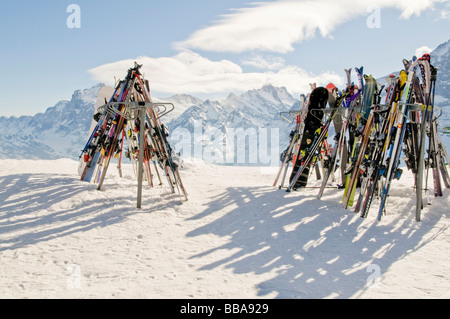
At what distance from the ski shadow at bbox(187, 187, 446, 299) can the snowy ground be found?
1.1 inches

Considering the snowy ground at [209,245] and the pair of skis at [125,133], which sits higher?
the pair of skis at [125,133]

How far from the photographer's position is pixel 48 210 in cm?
730

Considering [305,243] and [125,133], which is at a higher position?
[125,133]

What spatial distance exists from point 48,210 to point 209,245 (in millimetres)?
3940

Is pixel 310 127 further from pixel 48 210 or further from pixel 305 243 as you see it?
pixel 48 210

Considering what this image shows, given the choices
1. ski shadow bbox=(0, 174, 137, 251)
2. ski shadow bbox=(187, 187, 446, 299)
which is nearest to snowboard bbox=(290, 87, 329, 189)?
ski shadow bbox=(187, 187, 446, 299)

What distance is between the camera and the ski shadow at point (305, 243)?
15.5ft

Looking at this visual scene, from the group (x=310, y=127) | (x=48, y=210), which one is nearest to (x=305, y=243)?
(x=310, y=127)

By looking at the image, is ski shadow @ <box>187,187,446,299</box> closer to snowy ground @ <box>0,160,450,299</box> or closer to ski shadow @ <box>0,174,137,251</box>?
snowy ground @ <box>0,160,450,299</box>

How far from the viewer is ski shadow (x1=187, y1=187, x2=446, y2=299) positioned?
15.5 ft

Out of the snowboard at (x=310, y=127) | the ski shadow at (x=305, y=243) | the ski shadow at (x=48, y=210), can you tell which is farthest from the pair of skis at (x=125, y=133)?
the snowboard at (x=310, y=127)

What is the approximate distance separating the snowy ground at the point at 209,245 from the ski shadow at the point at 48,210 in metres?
0.02

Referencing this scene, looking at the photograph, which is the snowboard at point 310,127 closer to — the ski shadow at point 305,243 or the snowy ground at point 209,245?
the snowy ground at point 209,245

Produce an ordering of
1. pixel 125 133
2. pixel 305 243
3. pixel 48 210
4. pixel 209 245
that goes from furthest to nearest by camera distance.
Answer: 1. pixel 125 133
2. pixel 48 210
3. pixel 305 243
4. pixel 209 245
